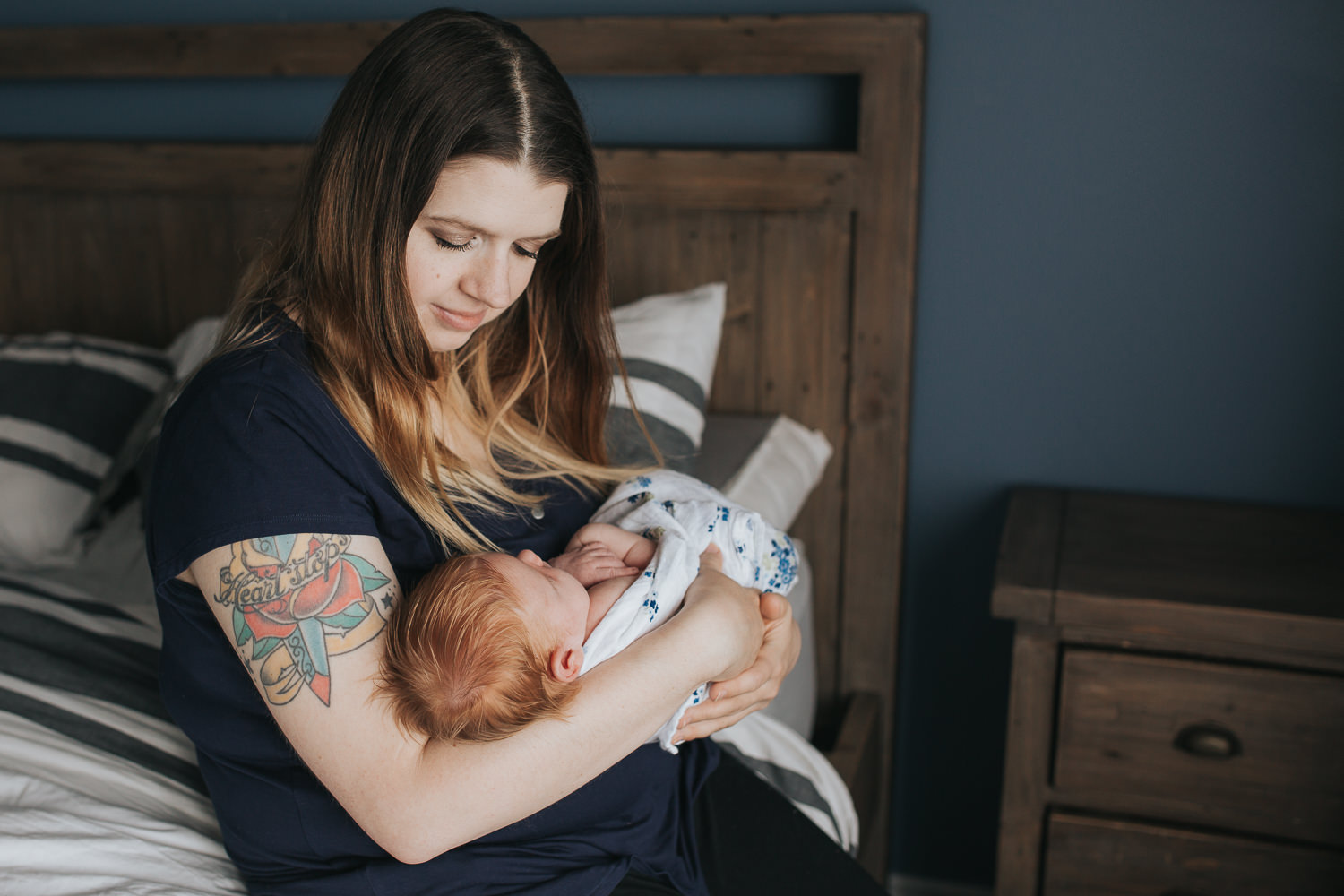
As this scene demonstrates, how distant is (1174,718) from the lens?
4.72 feet

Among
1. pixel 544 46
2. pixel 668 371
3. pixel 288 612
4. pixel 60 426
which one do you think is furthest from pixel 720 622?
pixel 60 426

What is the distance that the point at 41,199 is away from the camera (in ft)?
7.14

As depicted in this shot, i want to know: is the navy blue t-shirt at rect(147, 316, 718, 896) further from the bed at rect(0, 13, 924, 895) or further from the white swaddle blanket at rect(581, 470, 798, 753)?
the bed at rect(0, 13, 924, 895)

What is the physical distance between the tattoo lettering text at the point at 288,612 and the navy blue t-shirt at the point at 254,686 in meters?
0.02

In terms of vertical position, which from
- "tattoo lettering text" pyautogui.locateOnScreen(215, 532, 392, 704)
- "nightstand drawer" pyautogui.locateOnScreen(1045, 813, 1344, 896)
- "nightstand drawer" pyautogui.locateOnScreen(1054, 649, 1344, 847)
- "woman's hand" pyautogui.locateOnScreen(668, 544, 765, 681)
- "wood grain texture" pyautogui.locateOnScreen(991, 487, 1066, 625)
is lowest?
"nightstand drawer" pyautogui.locateOnScreen(1045, 813, 1344, 896)

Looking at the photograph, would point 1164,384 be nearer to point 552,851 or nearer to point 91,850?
point 552,851

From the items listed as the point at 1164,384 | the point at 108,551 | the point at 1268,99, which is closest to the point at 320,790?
the point at 108,551

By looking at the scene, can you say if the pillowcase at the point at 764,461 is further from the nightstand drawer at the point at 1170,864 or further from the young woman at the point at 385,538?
the nightstand drawer at the point at 1170,864

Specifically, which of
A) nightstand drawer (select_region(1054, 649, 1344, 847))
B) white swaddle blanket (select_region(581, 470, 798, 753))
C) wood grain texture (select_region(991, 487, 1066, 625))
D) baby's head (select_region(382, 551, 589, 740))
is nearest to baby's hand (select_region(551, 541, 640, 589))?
white swaddle blanket (select_region(581, 470, 798, 753))

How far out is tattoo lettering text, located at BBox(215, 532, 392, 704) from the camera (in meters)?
0.83

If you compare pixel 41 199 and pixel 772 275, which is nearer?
pixel 772 275

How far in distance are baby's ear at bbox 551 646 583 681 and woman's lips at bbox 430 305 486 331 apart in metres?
0.35

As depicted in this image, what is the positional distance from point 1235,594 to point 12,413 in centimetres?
193

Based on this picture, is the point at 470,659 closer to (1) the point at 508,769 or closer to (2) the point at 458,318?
(1) the point at 508,769
